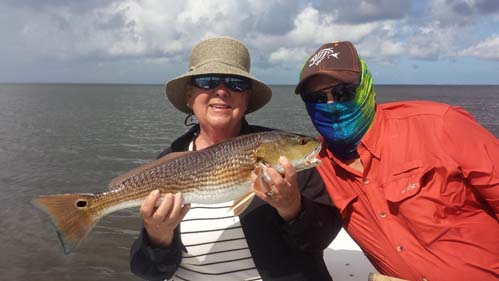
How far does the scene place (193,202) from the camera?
376 centimetres

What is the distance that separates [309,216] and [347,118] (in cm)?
92

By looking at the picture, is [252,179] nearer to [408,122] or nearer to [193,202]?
[193,202]

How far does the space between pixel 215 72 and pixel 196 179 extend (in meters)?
0.99

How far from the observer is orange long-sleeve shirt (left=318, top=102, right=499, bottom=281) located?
332 centimetres

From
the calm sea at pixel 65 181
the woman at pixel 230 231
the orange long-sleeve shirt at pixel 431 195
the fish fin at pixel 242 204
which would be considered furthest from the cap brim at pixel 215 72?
the calm sea at pixel 65 181

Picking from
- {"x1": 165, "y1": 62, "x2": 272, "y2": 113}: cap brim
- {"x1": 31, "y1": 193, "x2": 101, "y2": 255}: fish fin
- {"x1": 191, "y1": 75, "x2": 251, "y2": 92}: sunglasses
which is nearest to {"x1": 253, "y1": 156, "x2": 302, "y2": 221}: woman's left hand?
{"x1": 191, "y1": 75, "x2": 251, "y2": 92}: sunglasses

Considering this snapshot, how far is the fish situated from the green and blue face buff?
204mm

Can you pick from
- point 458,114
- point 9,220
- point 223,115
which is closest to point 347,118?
point 458,114

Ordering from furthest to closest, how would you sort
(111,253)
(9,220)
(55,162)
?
(55,162)
(9,220)
(111,253)

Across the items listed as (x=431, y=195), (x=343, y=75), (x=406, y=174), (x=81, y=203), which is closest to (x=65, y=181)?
(x=81, y=203)

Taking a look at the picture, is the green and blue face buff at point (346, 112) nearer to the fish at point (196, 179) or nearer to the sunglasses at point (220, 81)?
the fish at point (196, 179)

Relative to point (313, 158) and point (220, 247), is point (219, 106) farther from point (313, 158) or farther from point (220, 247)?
point (220, 247)

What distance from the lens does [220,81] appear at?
13.4 feet

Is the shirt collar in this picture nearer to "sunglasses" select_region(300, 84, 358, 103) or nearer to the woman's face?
"sunglasses" select_region(300, 84, 358, 103)
